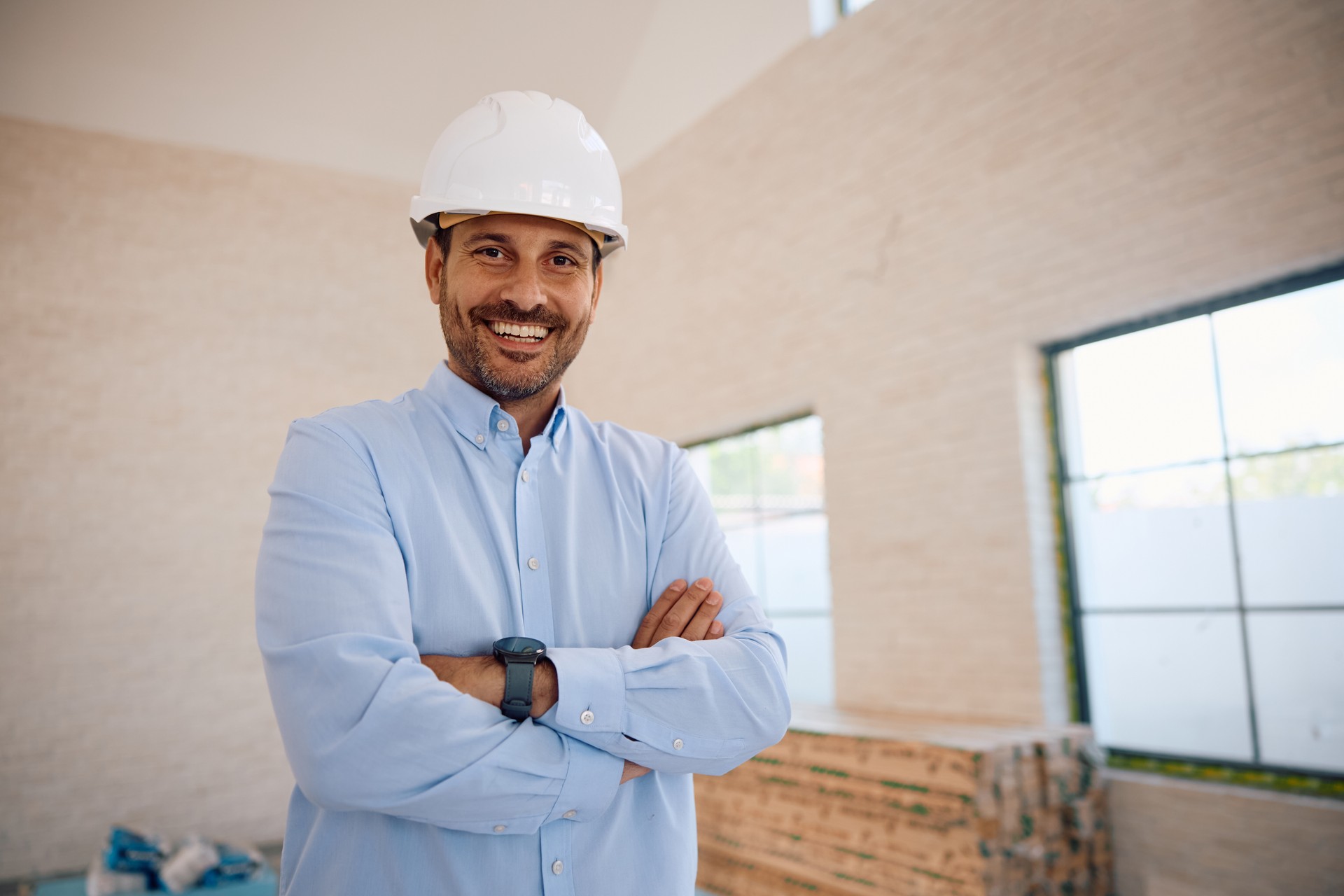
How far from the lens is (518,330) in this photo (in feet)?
5.07

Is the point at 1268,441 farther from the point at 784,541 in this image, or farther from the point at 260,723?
the point at 260,723

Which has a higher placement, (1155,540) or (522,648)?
(1155,540)

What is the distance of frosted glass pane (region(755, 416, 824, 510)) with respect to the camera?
633 cm

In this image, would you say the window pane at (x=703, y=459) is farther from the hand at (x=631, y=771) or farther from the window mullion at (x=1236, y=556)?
the hand at (x=631, y=771)

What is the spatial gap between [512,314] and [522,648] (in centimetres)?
56

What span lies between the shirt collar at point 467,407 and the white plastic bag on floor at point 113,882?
5.27 meters

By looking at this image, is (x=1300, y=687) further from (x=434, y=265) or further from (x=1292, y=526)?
(x=434, y=265)

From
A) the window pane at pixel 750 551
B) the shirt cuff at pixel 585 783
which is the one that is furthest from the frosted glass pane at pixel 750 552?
the shirt cuff at pixel 585 783

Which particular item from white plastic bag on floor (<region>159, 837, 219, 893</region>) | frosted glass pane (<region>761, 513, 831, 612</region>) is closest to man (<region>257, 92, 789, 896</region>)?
frosted glass pane (<region>761, 513, 831, 612</region>)

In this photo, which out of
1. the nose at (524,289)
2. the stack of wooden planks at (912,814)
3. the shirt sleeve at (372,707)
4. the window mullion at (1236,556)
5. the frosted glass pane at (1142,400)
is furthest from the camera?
the frosted glass pane at (1142,400)

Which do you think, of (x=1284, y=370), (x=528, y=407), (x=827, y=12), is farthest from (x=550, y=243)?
(x=827, y=12)

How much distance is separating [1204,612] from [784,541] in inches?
115

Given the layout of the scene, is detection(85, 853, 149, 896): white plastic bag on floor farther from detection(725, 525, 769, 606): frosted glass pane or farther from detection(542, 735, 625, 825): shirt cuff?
detection(542, 735, 625, 825): shirt cuff

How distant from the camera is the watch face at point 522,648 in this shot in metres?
1.30
